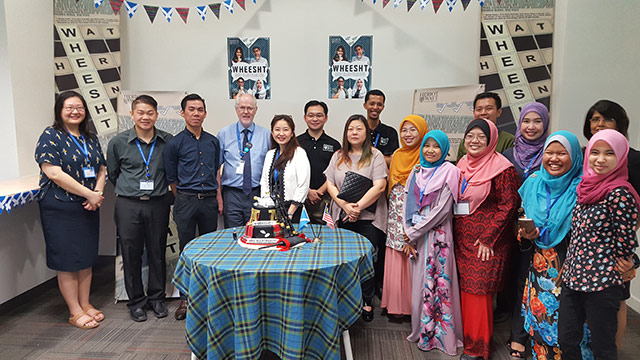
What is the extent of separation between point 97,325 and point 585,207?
3365 mm

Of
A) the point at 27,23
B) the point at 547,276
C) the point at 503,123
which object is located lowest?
the point at 547,276

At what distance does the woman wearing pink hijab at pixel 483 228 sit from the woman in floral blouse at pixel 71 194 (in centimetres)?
271

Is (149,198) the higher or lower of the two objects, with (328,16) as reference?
lower

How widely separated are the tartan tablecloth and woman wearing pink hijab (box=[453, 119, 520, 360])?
843 millimetres

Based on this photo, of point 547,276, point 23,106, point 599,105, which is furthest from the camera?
point 23,106

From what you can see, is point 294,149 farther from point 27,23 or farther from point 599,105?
point 27,23

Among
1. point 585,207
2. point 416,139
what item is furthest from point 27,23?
point 585,207

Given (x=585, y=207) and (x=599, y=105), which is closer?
(x=585, y=207)

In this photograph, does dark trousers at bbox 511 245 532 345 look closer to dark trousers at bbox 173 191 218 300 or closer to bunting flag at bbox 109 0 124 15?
dark trousers at bbox 173 191 218 300

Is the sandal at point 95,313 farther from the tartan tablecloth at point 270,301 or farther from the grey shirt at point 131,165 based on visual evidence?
the tartan tablecloth at point 270,301

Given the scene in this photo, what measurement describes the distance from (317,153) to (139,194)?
1.46m

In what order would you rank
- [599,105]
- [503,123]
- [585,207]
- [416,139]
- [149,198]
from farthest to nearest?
[503,123]
[149,198]
[416,139]
[599,105]
[585,207]

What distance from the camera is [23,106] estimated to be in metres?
3.50

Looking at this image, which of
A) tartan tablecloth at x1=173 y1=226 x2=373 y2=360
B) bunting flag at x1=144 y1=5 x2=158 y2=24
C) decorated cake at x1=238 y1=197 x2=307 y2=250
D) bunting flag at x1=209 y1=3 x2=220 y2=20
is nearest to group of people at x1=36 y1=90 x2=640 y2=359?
decorated cake at x1=238 y1=197 x2=307 y2=250
